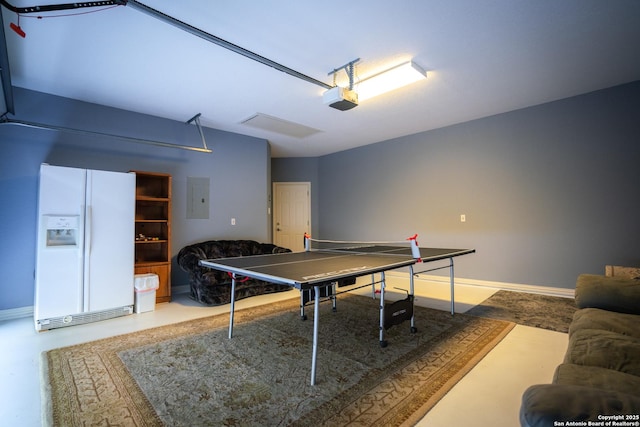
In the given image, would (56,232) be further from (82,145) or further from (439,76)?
(439,76)

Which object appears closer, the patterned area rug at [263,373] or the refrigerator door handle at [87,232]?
the patterned area rug at [263,373]

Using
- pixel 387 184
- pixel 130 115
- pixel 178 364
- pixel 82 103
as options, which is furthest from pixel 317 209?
pixel 178 364

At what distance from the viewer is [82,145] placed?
157 inches

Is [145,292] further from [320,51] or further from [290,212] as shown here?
[290,212]

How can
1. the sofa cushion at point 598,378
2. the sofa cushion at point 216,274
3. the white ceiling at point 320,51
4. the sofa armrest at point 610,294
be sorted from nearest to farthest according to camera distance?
the sofa cushion at point 598,378, the sofa armrest at point 610,294, the white ceiling at point 320,51, the sofa cushion at point 216,274

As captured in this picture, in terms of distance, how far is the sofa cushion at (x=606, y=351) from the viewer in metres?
1.36

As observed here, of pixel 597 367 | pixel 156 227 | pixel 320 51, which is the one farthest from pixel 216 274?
pixel 597 367

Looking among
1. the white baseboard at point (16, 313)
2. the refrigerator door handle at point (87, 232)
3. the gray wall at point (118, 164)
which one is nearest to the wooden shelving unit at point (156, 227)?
the gray wall at point (118, 164)

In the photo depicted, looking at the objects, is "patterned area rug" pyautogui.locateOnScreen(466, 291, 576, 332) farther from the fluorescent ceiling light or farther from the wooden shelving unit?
the wooden shelving unit

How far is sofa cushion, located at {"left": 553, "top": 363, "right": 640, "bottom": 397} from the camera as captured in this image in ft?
3.76

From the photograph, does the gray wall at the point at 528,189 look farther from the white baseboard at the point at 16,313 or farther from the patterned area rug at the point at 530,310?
the white baseboard at the point at 16,313

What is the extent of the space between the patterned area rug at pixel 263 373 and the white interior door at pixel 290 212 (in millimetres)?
4228

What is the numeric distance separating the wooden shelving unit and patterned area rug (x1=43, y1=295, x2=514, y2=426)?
A: 3.99 feet

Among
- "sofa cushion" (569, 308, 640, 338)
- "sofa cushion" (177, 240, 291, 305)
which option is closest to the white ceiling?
"sofa cushion" (177, 240, 291, 305)
